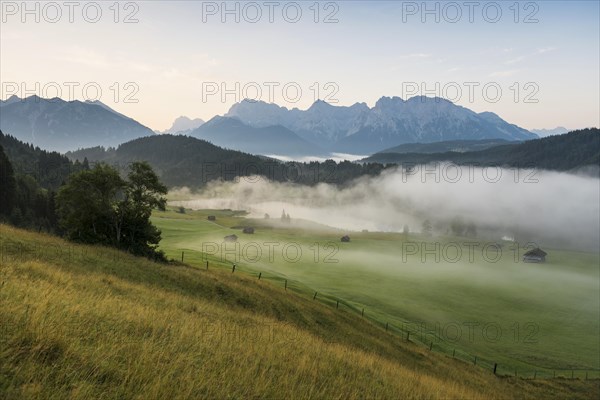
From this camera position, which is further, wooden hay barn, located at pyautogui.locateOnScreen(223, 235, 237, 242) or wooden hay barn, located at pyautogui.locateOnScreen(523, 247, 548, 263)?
wooden hay barn, located at pyautogui.locateOnScreen(523, 247, 548, 263)

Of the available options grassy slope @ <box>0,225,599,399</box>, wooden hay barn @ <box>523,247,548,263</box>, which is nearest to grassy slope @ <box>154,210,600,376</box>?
wooden hay barn @ <box>523,247,548,263</box>

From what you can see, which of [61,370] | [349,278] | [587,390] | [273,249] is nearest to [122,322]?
[61,370]

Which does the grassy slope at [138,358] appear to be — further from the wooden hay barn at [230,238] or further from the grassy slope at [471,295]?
the wooden hay barn at [230,238]

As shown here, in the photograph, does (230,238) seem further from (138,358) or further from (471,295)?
(138,358)

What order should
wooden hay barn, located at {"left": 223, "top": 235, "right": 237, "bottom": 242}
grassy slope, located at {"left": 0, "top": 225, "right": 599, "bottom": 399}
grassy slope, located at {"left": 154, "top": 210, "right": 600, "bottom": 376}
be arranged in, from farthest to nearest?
wooden hay barn, located at {"left": 223, "top": 235, "right": 237, "bottom": 242} → grassy slope, located at {"left": 154, "top": 210, "right": 600, "bottom": 376} → grassy slope, located at {"left": 0, "top": 225, "right": 599, "bottom": 399}

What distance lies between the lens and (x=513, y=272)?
11856cm

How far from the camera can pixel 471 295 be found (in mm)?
86812

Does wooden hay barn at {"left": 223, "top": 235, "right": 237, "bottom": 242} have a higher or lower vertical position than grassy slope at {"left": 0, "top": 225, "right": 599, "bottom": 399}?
lower

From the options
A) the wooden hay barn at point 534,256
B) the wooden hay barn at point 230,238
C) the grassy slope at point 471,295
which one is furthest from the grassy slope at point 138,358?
the wooden hay barn at point 534,256

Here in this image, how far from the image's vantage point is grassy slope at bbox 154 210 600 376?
188 feet

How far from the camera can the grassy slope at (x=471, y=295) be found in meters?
57.3

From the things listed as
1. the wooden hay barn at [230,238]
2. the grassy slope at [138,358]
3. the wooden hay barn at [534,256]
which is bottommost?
the wooden hay barn at [534,256]

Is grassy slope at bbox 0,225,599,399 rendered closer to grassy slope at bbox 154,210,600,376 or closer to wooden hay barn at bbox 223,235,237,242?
grassy slope at bbox 154,210,600,376

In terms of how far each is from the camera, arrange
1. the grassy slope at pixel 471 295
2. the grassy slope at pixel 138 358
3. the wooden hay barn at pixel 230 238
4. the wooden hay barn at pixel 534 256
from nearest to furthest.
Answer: the grassy slope at pixel 138 358 < the grassy slope at pixel 471 295 < the wooden hay barn at pixel 230 238 < the wooden hay barn at pixel 534 256
